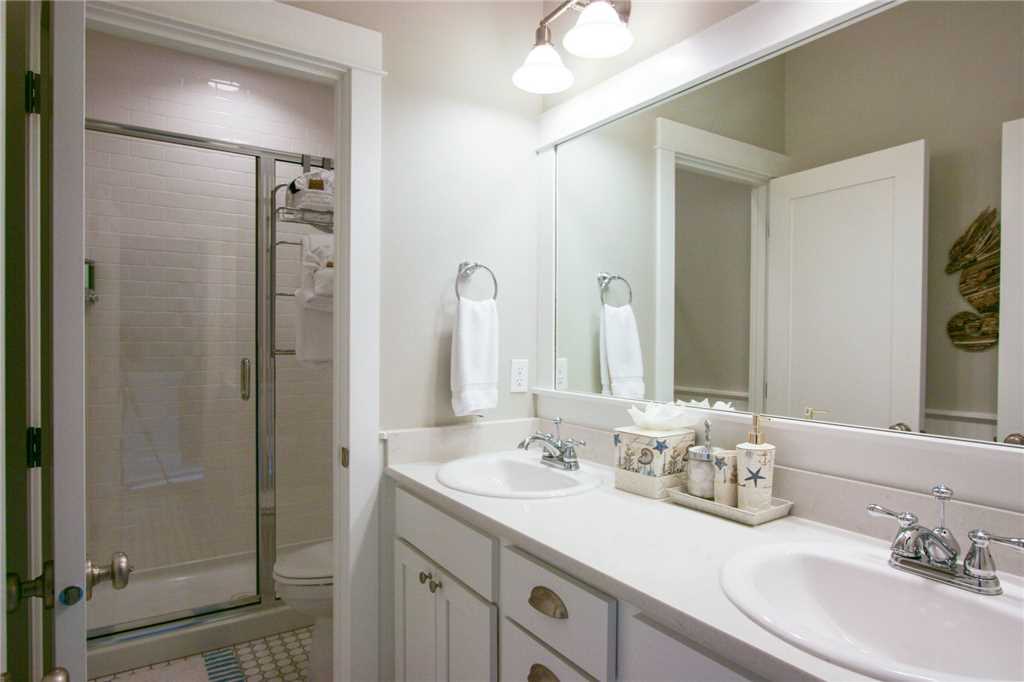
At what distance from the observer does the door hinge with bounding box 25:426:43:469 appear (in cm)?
72

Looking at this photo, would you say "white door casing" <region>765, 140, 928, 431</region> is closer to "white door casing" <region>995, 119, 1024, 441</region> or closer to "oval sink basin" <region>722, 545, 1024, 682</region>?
"white door casing" <region>995, 119, 1024, 441</region>

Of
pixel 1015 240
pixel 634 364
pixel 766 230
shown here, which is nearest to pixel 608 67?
pixel 766 230

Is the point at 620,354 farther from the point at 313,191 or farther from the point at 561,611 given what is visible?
the point at 313,191

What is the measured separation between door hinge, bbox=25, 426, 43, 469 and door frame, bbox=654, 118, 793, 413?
4.37 feet

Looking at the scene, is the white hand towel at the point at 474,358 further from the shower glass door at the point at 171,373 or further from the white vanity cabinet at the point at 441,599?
the shower glass door at the point at 171,373

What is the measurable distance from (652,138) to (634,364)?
0.66m

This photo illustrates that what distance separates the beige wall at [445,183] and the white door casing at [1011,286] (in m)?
1.29

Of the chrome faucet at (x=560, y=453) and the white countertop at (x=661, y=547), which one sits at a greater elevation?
the chrome faucet at (x=560, y=453)

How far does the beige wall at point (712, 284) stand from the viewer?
4.68 ft

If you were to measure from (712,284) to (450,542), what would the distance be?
0.93m

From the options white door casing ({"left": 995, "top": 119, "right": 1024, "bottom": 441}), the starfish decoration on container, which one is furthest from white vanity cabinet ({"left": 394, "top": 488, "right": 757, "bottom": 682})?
white door casing ({"left": 995, "top": 119, "right": 1024, "bottom": 441})

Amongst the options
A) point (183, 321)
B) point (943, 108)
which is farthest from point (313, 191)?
point (943, 108)

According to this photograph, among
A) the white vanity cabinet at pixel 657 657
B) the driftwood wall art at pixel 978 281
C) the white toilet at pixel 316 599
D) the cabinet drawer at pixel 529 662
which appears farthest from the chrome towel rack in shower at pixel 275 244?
the driftwood wall art at pixel 978 281

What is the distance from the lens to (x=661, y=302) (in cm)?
168
